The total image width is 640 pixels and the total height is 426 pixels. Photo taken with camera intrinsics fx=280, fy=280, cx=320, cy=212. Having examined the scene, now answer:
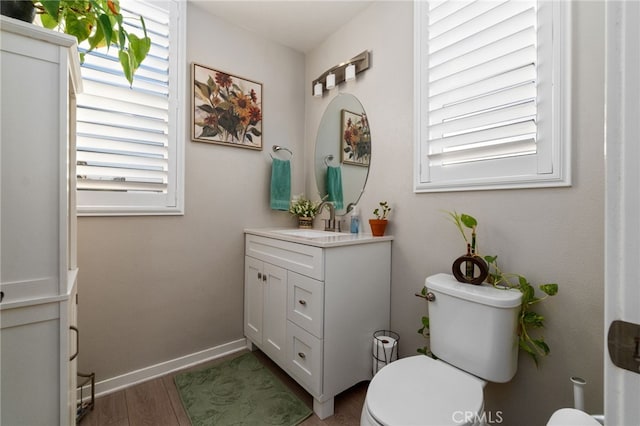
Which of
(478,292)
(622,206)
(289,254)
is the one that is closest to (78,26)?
(289,254)

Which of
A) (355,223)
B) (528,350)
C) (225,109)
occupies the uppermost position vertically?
(225,109)

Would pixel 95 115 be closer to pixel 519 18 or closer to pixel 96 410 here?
pixel 96 410

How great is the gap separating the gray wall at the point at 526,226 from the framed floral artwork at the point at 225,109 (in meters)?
0.95

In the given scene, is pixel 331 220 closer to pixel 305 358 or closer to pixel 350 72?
pixel 305 358

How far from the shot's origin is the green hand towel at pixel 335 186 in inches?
86.2

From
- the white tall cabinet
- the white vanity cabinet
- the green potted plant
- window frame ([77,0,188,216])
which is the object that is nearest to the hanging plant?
the green potted plant

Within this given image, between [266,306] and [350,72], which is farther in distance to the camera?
[350,72]

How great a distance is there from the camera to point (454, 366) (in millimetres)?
1249

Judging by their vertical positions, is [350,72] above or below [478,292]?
above

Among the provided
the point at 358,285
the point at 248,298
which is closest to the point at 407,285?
the point at 358,285

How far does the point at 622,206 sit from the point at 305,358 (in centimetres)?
153

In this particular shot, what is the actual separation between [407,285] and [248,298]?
117cm

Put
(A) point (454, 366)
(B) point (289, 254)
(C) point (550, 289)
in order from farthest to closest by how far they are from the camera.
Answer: (B) point (289, 254) → (A) point (454, 366) → (C) point (550, 289)

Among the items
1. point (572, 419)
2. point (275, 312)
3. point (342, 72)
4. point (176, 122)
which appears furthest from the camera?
point (342, 72)
